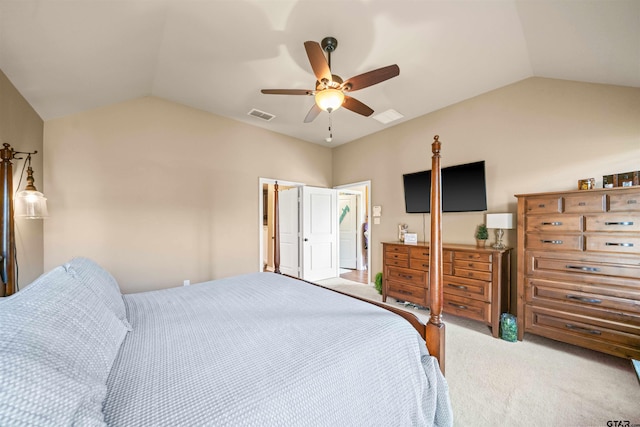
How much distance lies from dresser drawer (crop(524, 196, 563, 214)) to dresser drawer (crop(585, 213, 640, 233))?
0.22 metres

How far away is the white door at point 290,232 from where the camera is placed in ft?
16.0

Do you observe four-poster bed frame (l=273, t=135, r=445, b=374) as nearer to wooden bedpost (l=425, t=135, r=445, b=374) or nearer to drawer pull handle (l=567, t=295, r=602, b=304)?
wooden bedpost (l=425, t=135, r=445, b=374)

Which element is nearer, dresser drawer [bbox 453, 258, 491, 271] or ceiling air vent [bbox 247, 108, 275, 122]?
dresser drawer [bbox 453, 258, 491, 271]

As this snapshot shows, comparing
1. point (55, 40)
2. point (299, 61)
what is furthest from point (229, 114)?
point (55, 40)

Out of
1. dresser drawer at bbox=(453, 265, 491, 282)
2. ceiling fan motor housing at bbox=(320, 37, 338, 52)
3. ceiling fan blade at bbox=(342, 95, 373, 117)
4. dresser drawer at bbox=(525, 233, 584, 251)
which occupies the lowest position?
dresser drawer at bbox=(453, 265, 491, 282)

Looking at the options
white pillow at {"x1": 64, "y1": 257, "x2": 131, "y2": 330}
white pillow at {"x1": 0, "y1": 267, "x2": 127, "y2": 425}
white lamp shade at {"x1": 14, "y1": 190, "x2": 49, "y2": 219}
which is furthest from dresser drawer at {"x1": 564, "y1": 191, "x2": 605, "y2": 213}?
white lamp shade at {"x1": 14, "y1": 190, "x2": 49, "y2": 219}

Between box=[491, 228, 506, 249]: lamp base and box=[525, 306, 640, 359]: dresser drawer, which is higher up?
box=[491, 228, 506, 249]: lamp base

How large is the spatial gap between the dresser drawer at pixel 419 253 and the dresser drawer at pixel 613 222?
1532 millimetres

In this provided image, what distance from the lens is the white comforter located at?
78 centimetres

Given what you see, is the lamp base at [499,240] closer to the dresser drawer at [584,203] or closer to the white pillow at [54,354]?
the dresser drawer at [584,203]

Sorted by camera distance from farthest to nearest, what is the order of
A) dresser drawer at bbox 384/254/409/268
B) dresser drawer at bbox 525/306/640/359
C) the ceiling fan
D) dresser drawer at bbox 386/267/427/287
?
dresser drawer at bbox 384/254/409/268
dresser drawer at bbox 386/267/427/287
dresser drawer at bbox 525/306/640/359
the ceiling fan

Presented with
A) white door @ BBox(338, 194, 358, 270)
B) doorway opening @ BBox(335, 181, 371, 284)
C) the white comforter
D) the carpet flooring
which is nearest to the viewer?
the white comforter

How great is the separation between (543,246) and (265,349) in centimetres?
286

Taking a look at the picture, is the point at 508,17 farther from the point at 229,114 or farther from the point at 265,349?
the point at 229,114
